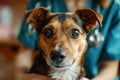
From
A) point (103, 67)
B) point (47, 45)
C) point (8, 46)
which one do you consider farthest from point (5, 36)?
point (47, 45)

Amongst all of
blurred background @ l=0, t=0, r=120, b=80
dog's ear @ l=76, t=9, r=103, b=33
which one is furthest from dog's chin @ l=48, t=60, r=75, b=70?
blurred background @ l=0, t=0, r=120, b=80

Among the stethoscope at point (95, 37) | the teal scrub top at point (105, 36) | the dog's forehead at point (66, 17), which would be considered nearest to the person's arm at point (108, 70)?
the teal scrub top at point (105, 36)

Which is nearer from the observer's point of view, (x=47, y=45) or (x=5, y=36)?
(x=47, y=45)

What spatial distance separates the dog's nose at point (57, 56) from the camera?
0.73m

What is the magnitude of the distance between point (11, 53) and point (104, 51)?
1312 mm

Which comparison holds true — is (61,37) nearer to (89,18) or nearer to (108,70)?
(89,18)

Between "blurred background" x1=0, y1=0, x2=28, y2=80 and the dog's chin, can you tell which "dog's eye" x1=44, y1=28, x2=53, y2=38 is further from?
"blurred background" x1=0, y1=0, x2=28, y2=80

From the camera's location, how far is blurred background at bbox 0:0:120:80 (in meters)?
2.05

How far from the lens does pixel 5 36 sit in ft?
6.72

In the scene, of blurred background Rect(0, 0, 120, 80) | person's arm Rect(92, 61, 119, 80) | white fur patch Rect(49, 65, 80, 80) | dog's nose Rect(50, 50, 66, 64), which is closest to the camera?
dog's nose Rect(50, 50, 66, 64)

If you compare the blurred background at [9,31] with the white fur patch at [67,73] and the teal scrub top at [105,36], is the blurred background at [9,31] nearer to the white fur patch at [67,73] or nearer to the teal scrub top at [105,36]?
the teal scrub top at [105,36]

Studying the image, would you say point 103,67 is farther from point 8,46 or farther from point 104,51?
point 8,46

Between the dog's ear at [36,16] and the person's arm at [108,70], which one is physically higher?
the dog's ear at [36,16]

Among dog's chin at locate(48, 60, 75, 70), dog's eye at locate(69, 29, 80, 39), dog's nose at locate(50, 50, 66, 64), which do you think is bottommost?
dog's chin at locate(48, 60, 75, 70)
